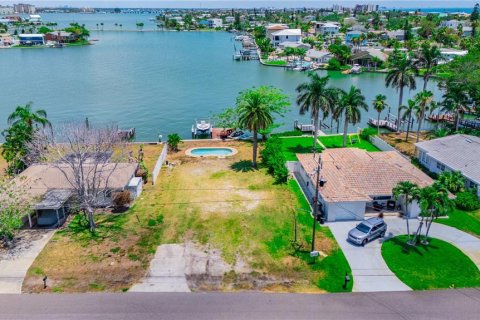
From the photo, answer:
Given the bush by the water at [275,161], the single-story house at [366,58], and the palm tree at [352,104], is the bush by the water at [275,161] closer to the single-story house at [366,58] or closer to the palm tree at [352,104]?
the palm tree at [352,104]

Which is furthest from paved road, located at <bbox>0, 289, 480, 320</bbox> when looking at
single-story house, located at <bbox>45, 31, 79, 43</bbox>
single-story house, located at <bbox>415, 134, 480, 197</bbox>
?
single-story house, located at <bbox>45, 31, 79, 43</bbox>

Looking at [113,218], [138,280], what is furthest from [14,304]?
[113,218]

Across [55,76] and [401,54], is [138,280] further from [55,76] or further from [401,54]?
[401,54]

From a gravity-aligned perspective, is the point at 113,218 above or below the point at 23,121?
below

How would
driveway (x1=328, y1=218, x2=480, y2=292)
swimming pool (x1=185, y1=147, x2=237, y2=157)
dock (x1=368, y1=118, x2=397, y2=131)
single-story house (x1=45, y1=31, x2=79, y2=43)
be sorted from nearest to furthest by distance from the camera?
driveway (x1=328, y1=218, x2=480, y2=292) < swimming pool (x1=185, y1=147, x2=237, y2=157) < dock (x1=368, y1=118, x2=397, y2=131) < single-story house (x1=45, y1=31, x2=79, y2=43)

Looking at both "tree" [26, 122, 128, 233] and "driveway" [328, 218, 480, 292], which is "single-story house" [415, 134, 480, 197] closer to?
"driveway" [328, 218, 480, 292]

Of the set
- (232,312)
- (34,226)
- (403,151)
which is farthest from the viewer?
(403,151)

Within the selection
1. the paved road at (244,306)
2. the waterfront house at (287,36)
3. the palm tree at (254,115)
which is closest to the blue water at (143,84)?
the waterfront house at (287,36)
